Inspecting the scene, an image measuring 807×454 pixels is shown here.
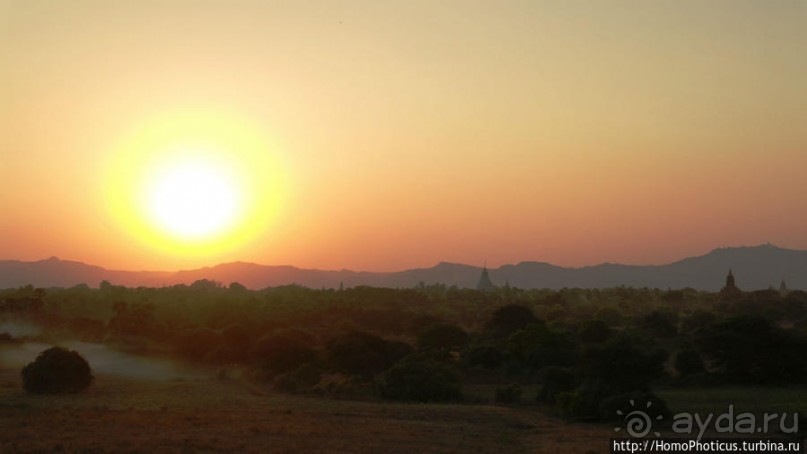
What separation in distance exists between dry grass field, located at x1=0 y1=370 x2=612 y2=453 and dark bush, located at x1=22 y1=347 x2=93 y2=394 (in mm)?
1705

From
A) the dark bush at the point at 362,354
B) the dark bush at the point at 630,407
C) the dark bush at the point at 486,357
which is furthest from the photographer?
the dark bush at the point at 486,357

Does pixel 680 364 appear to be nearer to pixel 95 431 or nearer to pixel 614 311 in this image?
pixel 95 431

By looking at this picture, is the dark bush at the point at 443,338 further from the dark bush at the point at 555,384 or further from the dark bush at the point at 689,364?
the dark bush at the point at 555,384

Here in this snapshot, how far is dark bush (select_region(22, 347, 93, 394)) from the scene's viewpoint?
41.0 metres

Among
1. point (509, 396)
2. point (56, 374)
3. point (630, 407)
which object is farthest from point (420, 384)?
point (56, 374)

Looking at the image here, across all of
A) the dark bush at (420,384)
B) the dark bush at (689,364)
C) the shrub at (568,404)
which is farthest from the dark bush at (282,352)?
the dark bush at (689,364)

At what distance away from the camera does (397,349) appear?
5372 cm

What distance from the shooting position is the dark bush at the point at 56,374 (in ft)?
135

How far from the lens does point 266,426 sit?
91.1 feet

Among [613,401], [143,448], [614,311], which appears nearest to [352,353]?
[613,401]

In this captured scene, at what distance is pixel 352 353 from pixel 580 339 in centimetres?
1836

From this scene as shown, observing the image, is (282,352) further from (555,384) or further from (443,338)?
(555,384)

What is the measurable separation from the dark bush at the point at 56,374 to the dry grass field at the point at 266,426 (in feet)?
5.59

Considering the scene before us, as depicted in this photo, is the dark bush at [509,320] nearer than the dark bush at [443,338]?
No
